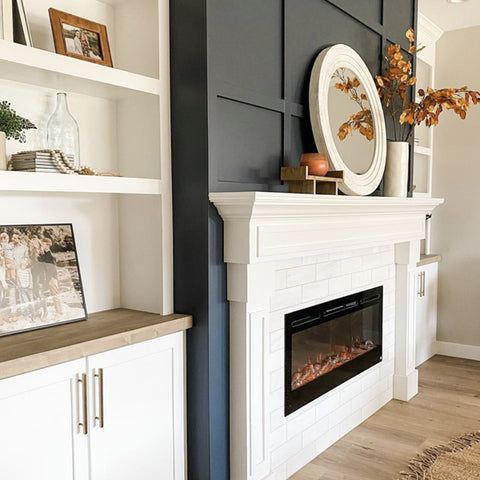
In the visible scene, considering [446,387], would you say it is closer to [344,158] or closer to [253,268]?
[344,158]

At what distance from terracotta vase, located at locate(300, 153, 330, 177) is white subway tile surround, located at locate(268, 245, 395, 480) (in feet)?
1.48

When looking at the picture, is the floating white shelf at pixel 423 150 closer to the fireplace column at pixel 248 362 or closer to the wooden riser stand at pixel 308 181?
the wooden riser stand at pixel 308 181

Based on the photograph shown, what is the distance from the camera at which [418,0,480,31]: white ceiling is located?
159 inches

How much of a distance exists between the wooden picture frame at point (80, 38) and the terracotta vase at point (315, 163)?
94 cm

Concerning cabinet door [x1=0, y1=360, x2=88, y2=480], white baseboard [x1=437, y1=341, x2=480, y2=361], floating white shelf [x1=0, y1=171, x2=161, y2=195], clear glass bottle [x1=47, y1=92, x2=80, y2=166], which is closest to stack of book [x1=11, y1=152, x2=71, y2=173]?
floating white shelf [x1=0, y1=171, x2=161, y2=195]

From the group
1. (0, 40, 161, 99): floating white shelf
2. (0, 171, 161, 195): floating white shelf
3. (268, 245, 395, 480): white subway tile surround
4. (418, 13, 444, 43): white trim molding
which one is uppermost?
(418, 13, 444, 43): white trim molding

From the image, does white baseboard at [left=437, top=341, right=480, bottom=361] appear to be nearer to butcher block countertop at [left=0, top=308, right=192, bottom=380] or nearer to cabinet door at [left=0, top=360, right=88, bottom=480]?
butcher block countertop at [left=0, top=308, right=192, bottom=380]

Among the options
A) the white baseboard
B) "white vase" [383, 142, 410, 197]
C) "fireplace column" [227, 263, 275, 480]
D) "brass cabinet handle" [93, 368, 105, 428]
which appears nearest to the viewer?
"brass cabinet handle" [93, 368, 105, 428]

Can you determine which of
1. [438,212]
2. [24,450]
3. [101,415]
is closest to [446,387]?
[438,212]

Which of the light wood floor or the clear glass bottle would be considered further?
the light wood floor

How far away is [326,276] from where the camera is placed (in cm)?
303

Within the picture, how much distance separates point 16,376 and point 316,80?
1.85 metres

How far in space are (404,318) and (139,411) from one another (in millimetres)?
2191

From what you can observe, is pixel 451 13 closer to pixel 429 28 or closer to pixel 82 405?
pixel 429 28
